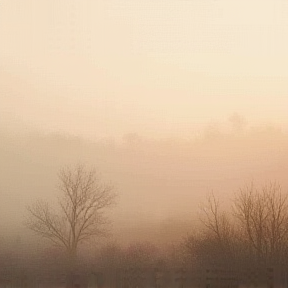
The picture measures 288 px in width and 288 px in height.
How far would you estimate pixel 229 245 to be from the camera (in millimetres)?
13320

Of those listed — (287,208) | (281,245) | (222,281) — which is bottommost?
(222,281)

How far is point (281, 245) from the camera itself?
13125 millimetres

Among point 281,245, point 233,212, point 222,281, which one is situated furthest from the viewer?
point 233,212

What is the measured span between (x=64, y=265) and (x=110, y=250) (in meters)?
1.02

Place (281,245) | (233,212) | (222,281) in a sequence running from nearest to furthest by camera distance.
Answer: (222,281)
(281,245)
(233,212)

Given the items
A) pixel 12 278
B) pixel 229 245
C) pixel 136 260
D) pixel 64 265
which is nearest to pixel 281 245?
pixel 229 245

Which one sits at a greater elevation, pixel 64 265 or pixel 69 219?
pixel 69 219

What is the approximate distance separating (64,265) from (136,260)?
1.59m

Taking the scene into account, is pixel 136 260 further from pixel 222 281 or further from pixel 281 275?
pixel 281 275

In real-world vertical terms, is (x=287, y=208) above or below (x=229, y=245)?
above

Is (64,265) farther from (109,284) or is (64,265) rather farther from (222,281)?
(222,281)

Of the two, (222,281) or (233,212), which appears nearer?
(222,281)

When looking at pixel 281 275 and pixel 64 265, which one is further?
pixel 64 265

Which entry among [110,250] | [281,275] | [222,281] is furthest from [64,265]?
[281,275]
